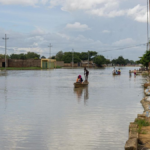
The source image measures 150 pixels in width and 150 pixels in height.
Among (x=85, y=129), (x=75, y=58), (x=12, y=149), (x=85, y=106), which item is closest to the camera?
(x=12, y=149)

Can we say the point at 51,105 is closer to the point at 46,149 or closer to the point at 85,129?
the point at 85,129

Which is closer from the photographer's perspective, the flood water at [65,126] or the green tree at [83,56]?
the flood water at [65,126]

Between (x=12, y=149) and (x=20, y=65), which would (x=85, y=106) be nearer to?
(x=12, y=149)

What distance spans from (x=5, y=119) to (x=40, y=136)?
9.87 feet

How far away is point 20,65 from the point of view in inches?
4291

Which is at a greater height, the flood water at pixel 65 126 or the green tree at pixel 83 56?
the green tree at pixel 83 56

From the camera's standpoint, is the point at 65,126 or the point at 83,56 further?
the point at 83,56

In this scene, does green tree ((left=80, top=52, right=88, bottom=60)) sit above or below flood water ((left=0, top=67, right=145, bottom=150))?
above

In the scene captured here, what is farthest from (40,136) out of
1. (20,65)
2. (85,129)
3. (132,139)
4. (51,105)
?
(20,65)

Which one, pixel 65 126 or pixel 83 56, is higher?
pixel 83 56

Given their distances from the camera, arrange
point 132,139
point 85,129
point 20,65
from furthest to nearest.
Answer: point 20,65, point 85,129, point 132,139

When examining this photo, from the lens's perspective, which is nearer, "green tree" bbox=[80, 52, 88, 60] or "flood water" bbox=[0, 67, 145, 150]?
"flood water" bbox=[0, 67, 145, 150]

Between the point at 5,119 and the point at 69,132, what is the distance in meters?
3.18

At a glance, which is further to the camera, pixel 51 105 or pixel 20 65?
pixel 20 65
